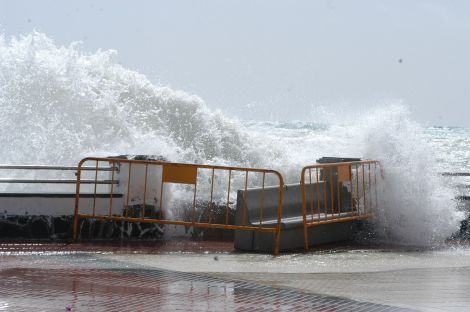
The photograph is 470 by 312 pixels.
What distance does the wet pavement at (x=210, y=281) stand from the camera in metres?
8.34

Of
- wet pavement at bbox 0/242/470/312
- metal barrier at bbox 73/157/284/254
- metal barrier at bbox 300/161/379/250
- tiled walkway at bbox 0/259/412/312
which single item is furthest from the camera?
metal barrier at bbox 300/161/379/250

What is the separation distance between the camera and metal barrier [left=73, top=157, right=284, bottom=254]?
43.1ft

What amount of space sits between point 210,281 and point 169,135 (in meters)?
16.9

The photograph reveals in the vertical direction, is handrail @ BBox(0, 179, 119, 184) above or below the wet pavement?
above

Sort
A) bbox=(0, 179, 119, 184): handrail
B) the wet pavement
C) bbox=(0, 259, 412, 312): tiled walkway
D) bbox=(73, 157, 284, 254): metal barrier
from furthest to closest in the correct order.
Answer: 1. bbox=(0, 179, 119, 184): handrail
2. bbox=(73, 157, 284, 254): metal barrier
3. the wet pavement
4. bbox=(0, 259, 412, 312): tiled walkway

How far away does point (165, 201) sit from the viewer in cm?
1426

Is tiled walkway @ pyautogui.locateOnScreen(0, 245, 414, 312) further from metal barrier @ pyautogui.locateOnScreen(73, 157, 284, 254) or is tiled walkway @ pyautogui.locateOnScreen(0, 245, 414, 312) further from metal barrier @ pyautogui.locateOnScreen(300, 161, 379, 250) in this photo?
metal barrier @ pyautogui.locateOnScreen(300, 161, 379, 250)

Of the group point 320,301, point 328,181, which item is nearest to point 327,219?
point 328,181

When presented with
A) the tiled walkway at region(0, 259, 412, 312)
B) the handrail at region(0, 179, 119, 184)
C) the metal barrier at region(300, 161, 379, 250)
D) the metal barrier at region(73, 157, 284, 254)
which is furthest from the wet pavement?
the metal barrier at region(300, 161, 379, 250)

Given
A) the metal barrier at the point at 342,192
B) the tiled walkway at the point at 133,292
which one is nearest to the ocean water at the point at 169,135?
the metal barrier at the point at 342,192

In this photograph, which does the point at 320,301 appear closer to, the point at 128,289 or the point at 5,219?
the point at 128,289

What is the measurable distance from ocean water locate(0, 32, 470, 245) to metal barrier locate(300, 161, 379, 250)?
0.26 m

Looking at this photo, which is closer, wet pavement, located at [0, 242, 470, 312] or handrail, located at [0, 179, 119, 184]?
wet pavement, located at [0, 242, 470, 312]

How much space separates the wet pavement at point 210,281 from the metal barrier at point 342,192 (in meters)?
1.18
